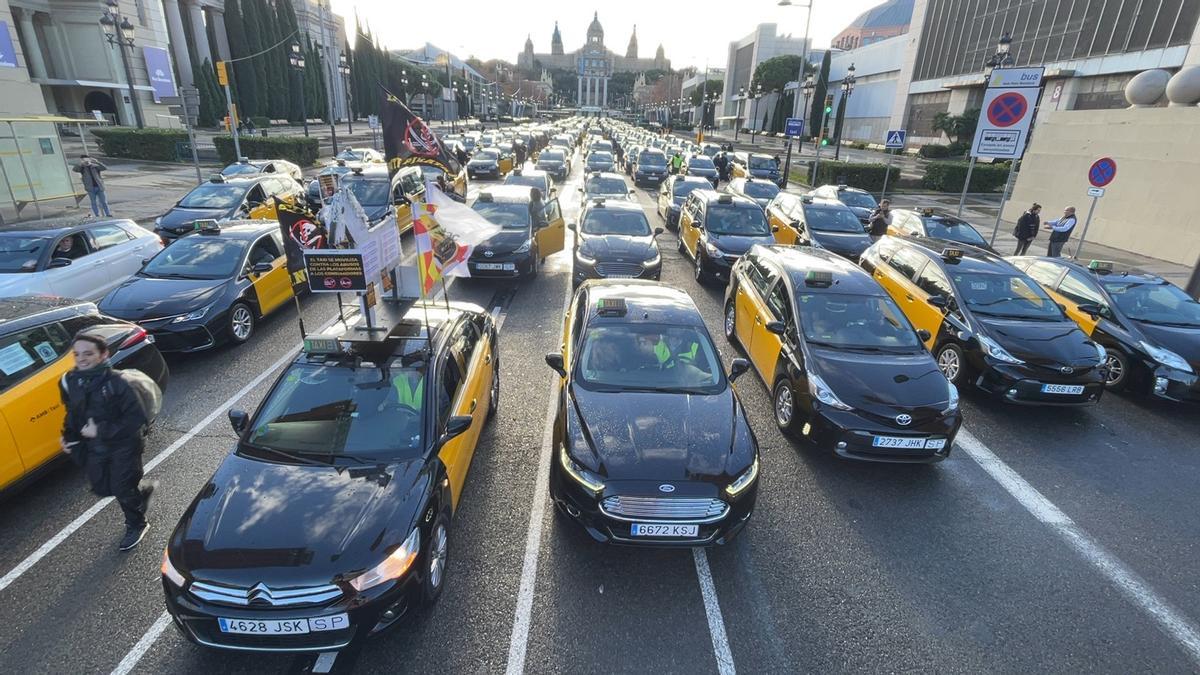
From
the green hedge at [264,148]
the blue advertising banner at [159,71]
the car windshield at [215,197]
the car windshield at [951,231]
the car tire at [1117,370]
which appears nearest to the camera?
the car tire at [1117,370]

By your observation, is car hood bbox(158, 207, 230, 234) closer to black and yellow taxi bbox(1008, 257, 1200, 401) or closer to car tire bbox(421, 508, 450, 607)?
car tire bbox(421, 508, 450, 607)

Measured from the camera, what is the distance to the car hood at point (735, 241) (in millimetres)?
11672

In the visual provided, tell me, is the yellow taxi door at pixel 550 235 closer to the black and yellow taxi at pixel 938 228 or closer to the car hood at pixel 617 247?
the car hood at pixel 617 247

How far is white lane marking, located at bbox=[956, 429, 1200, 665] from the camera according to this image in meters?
4.18

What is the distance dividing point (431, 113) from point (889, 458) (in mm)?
100111

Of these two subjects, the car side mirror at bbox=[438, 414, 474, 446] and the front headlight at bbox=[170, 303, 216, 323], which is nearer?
the car side mirror at bbox=[438, 414, 474, 446]

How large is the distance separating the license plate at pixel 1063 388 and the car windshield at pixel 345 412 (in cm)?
743

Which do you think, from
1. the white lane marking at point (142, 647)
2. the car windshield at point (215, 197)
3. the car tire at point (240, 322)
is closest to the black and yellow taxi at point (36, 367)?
the white lane marking at point (142, 647)

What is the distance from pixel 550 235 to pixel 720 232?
153 inches

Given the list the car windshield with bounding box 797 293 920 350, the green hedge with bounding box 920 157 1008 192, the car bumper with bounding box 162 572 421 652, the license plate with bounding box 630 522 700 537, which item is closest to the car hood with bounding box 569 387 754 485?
the license plate with bounding box 630 522 700 537

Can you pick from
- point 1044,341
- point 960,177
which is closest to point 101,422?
point 1044,341

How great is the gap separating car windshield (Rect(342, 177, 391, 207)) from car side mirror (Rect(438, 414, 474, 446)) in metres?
11.6

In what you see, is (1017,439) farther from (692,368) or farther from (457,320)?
(457,320)

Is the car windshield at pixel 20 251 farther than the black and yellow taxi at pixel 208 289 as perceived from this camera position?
Yes
